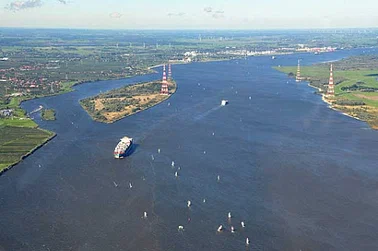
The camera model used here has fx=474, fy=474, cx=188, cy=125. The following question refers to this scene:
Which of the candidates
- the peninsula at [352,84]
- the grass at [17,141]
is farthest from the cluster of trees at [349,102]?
the grass at [17,141]

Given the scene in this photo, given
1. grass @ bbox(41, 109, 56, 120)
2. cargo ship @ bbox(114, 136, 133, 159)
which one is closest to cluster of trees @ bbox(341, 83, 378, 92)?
grass @ bbox(41, 109, 56, 120)

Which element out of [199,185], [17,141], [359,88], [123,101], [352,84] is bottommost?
[199,185]

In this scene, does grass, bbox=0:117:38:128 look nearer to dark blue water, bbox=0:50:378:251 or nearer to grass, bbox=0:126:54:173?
grass, bbox=0:126:54:173

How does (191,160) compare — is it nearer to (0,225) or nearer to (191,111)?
(0,225)

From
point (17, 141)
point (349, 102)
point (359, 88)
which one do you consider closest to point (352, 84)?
point (359, 88)

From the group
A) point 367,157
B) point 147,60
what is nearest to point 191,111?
point 367,157

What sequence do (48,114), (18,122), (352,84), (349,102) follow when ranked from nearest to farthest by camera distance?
(18,122), (48,114), (349,102), (352,84)

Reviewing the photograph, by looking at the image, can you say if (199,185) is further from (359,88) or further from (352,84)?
(352,84)
